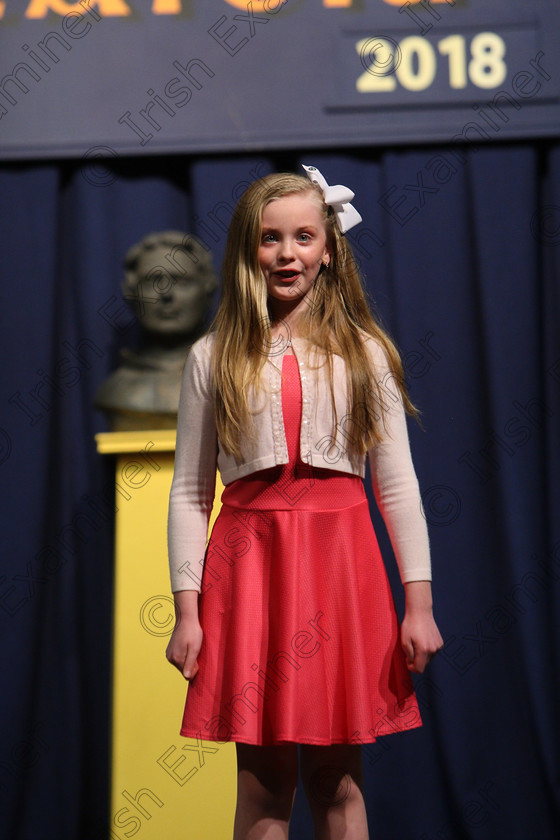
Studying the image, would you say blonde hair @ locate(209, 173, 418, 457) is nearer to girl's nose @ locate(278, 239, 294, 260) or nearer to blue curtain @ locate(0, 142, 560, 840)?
girl's nose @ locate(278, 239, 294, 260)

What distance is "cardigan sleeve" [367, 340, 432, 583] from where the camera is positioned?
1309mm

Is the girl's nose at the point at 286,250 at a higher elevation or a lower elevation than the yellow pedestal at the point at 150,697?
higher

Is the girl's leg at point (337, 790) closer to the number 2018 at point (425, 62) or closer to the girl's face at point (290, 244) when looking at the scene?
the girl's face at point (290, 244)

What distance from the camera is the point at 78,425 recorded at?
7.94 feet

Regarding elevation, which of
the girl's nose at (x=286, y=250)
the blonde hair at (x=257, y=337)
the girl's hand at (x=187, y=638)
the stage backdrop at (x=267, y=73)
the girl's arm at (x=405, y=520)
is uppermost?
the stage backdrop at (x=267, y=73)

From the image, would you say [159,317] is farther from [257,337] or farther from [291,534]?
[291,534]

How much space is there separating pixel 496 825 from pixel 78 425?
1414mm

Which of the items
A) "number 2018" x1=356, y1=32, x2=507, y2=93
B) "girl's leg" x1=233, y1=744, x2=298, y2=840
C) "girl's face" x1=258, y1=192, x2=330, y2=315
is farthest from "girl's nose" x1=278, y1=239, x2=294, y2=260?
"number 2018" x1=356, y1=32, x2=507, y2=93

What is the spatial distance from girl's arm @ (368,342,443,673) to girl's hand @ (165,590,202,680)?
0.91 feet

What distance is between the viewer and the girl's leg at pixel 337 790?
4.14 ft

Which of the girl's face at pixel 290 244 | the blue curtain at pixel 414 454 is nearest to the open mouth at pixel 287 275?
the girl's face at pixel 290 244

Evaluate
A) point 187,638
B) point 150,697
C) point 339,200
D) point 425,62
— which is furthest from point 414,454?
point 187,638

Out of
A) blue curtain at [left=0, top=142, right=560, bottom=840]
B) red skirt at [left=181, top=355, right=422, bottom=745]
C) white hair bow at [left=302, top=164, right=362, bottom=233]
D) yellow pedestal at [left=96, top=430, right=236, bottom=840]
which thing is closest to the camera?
red skirt at [left=181, top=355, right=422, bottom=745]

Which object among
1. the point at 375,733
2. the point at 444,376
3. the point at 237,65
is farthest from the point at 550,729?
the point at 237,65
